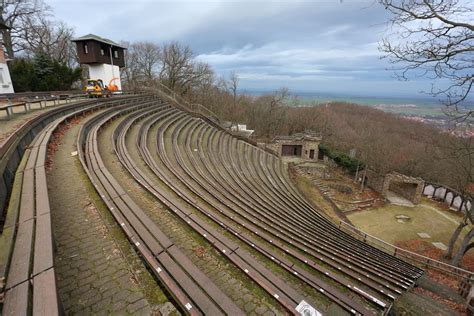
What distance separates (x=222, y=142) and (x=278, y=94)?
24205 millimetres

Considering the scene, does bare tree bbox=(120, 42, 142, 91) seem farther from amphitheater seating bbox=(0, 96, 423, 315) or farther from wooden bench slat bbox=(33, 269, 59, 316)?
wooden bench slat bbox=(33, 269, 59, 316)

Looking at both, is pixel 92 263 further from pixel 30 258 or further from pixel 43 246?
pixel 30 258

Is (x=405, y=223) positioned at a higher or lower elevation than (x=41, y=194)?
lower

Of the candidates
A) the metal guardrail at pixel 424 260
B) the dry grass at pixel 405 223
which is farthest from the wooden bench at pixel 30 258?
the dry grass at pixel 405 223

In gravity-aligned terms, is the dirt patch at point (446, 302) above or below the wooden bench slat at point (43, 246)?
below

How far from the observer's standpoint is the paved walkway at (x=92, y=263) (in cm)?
300

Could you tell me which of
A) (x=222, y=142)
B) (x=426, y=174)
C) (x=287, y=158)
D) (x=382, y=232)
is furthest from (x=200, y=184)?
(x=426, y=174)

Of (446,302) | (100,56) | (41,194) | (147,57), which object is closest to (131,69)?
(147,57)

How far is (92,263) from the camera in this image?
3676mm

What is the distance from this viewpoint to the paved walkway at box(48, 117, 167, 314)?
9.84ft

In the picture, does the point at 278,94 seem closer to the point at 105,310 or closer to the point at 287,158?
the point at 287,158

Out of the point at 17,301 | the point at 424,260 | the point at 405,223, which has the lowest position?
the point at 405,223

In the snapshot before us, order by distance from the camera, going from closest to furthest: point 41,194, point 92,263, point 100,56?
point 92,263
point 41,194
point 100,56

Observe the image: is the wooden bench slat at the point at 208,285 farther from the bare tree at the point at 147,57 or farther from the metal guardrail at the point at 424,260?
the bare tree at the point at 147,57
